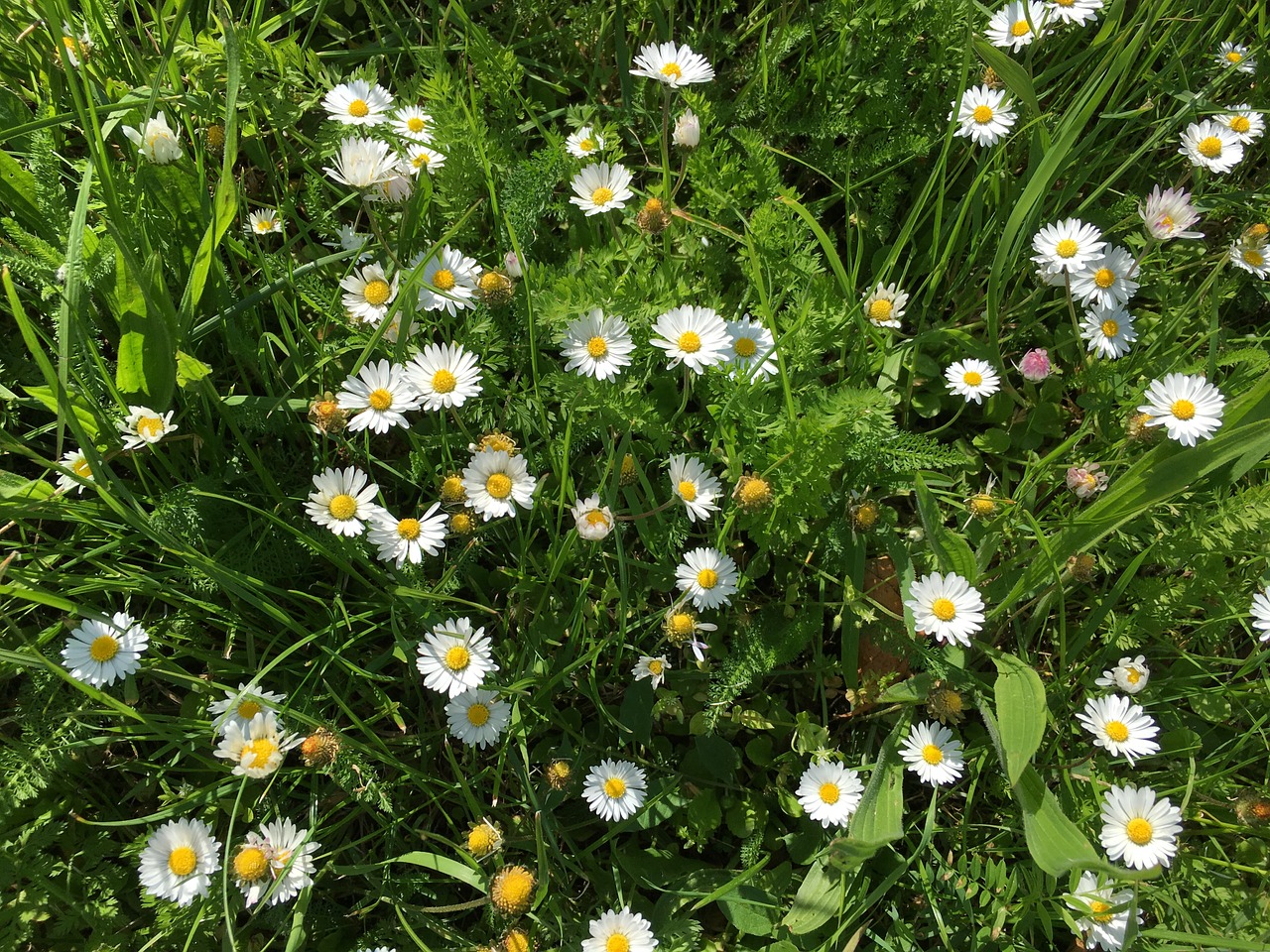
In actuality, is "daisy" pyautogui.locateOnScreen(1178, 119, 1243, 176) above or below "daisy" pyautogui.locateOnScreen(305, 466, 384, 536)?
above

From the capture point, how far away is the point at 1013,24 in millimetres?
2742

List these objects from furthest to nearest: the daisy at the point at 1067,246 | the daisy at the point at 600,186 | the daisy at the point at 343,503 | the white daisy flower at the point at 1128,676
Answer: the daisy at the point at 1067,246, the daisy at the point at 600,186, the white daisy flower at the point at 1128,676, the daisy at the point at 343,503

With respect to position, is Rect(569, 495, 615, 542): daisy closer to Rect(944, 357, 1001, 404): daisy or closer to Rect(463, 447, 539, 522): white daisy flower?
Rect(463, 447, 539, 522): white daisy flower

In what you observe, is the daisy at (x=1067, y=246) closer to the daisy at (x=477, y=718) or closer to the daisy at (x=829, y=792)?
the daisy at (x=829, y=792)

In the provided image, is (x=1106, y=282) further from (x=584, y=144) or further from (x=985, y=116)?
(x=584, y=144)

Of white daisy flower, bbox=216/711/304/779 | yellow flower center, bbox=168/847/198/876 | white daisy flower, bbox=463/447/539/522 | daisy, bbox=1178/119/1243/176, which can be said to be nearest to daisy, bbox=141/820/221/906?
yellow flower center, bbox=168/847/198/876

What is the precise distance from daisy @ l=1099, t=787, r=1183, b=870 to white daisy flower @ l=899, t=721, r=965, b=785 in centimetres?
38

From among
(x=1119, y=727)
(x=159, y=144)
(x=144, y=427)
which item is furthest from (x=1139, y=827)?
(x=159, y=144)

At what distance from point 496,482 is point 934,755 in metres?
1.34

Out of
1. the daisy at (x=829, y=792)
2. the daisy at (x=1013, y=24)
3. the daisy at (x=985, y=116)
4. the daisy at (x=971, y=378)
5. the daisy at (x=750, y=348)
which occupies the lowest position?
the daisy at (x=829, y=792)

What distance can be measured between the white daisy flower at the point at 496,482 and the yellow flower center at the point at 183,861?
3.45 feet

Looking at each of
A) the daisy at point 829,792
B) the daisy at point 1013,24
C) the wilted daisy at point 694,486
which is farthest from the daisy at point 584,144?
the daisy at point 829,792

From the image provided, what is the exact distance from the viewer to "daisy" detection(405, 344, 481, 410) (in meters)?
2.20

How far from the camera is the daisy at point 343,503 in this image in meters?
2.13
